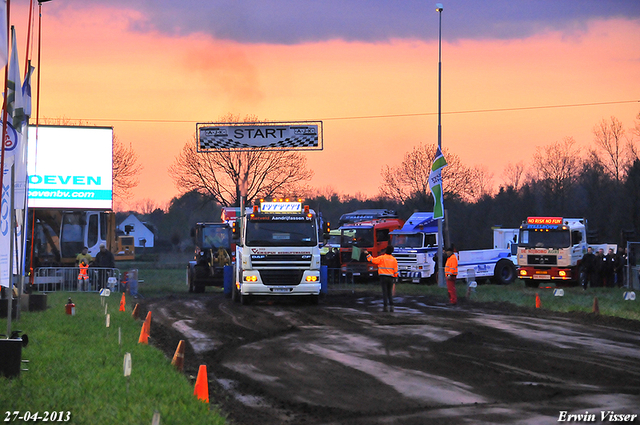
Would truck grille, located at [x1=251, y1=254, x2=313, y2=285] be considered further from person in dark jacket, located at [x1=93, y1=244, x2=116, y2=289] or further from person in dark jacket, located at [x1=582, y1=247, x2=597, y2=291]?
person in dark jacket, located at [x1=582, y1=247, x2=597, y2=291]

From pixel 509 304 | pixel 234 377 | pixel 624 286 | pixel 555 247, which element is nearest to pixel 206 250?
pixel 509 304

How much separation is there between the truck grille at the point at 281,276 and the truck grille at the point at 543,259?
15.6m

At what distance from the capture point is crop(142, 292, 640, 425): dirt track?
8.41 meters

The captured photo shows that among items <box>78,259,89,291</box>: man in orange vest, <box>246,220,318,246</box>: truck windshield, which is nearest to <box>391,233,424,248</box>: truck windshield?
<box>246,220,318,246</box>: truck windshield

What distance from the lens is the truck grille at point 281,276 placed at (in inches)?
869

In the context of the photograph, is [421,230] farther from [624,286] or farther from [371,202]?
[371,202]

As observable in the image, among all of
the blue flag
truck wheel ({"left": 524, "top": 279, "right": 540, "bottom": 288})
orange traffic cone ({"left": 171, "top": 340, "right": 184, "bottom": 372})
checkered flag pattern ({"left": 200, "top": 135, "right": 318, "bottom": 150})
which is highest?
checkered flag pattern ({"left": 200, "top": 135, "right": 318, "bottom": 150})

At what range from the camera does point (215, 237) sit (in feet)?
102

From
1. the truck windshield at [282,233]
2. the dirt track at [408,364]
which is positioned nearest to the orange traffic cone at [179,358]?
the dirt track at [408,364]

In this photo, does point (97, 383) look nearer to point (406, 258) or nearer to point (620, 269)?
point (406, 258)

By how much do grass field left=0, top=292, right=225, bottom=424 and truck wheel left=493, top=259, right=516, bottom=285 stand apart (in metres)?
23.9

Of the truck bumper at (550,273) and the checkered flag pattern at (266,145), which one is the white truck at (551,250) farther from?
the checkered flag pattern at (266,145)

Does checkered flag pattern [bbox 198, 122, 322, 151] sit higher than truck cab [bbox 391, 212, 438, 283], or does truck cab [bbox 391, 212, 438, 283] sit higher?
checkered flag pattern [bbox 198, 122, 322, 151]

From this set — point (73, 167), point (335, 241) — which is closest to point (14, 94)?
point (73, 167)
